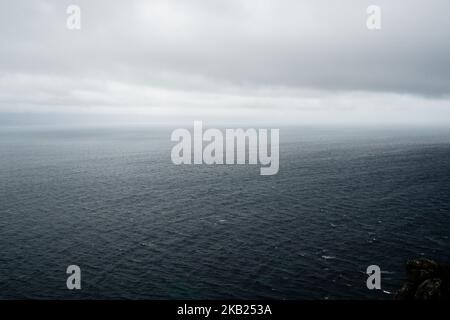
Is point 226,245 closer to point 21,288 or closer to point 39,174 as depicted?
point 21,288

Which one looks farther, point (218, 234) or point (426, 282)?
point (218, 234)

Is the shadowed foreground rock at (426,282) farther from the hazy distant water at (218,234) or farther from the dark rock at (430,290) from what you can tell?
the hazy distant water at (218,234)

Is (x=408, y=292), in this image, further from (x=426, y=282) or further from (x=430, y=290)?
(x=430, y=290)

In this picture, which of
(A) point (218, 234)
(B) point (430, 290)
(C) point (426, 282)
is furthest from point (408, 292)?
(A) point (218, 234)

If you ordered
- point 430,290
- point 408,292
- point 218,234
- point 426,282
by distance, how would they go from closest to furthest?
point 430,290 < point 426,282 < point 408,292 < point 218,234

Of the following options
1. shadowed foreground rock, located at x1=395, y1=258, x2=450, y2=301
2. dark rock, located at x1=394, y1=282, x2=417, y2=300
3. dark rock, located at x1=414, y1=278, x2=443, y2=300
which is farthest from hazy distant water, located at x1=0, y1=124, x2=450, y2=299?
dark rock, located at x1=414, y1=278, x2=443, y2=300

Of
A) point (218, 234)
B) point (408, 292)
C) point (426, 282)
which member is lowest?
point (218, 234)

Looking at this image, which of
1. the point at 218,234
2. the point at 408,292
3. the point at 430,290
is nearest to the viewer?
the point at 430,290
